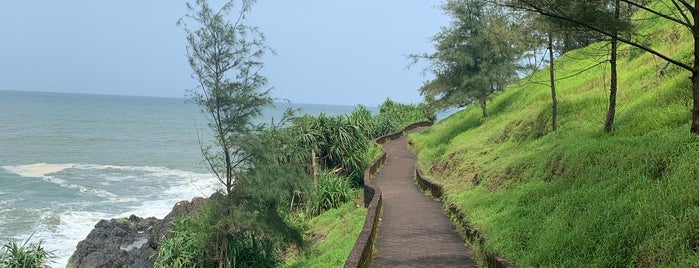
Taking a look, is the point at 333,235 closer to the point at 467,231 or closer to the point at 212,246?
the point at 212,246

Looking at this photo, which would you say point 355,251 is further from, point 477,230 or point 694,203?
point 694,203

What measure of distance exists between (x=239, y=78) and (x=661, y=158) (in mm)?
9304

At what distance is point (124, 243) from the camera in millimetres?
25594

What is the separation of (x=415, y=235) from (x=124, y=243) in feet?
58.4

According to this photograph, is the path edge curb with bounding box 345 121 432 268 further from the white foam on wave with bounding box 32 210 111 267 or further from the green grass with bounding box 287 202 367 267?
the white foam on wave with bounding box 32 210 111 267

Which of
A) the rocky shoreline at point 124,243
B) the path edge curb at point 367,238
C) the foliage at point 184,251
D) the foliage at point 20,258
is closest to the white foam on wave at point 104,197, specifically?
the rocky shoreline at point 124,243

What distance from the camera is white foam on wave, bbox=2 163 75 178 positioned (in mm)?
43328

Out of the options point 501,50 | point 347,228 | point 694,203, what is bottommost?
point 347,228

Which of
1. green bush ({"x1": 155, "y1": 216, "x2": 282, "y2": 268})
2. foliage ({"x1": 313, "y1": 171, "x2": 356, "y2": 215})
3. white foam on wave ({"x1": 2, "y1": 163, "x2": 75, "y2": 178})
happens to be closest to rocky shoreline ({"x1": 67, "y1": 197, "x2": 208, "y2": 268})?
green bush ({"x1": 155, "y1": 216, "x2": 282, "y2": 268})

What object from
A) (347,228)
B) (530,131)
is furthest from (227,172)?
(530,131)

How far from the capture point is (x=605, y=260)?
6930 millimetres

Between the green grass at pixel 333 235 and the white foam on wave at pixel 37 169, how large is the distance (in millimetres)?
31503

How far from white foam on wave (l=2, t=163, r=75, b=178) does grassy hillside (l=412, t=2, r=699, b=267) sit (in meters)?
36.6

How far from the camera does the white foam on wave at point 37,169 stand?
142ft
